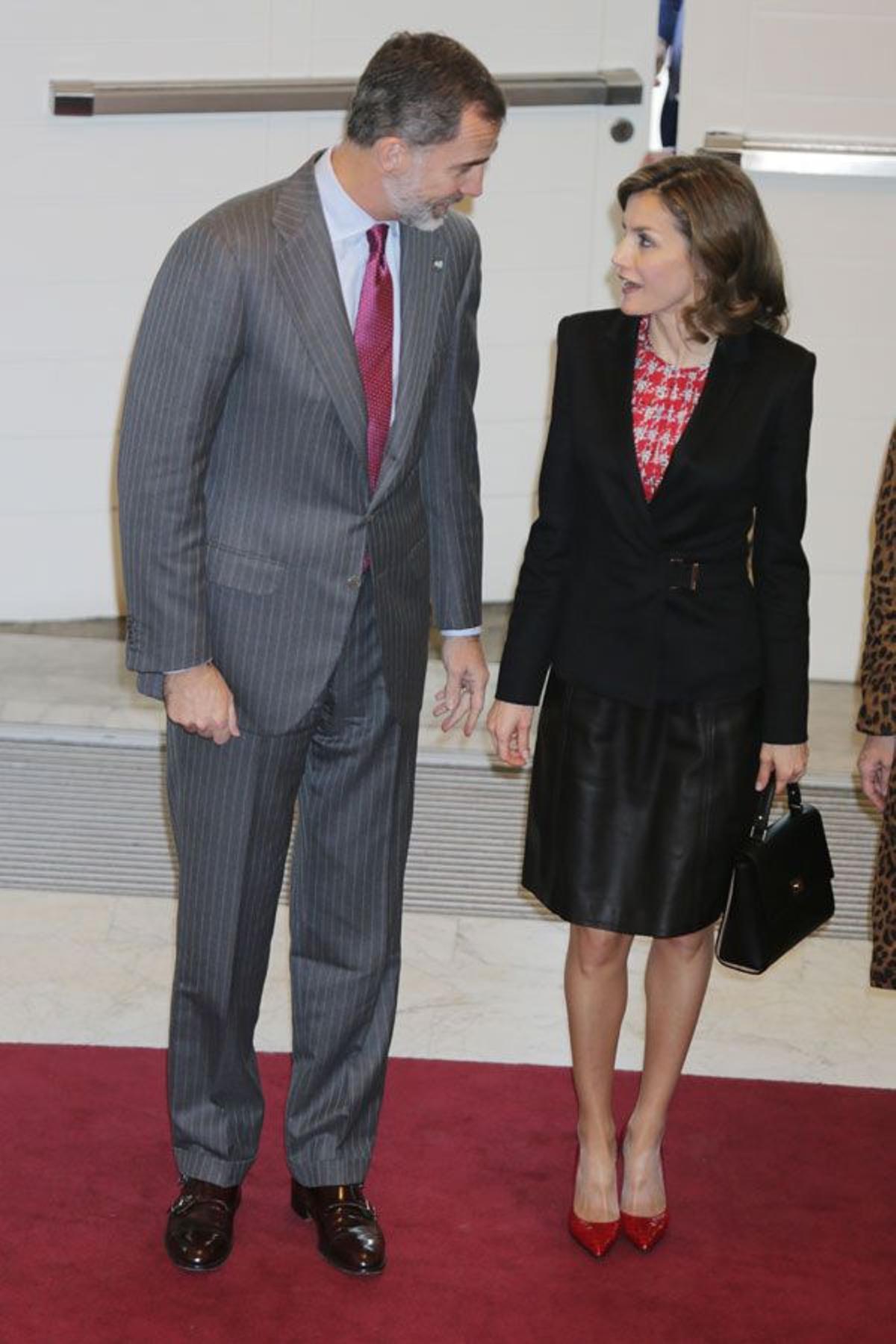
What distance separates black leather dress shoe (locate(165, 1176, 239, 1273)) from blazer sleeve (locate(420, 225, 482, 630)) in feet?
2.66

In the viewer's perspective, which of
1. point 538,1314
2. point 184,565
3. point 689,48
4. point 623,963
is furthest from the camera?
point 689,48

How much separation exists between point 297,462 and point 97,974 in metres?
1.39

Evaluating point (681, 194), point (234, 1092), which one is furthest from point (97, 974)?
point (681, 194)

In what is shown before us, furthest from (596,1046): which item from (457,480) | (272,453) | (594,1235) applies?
(272,453)

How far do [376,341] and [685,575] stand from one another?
1.63 feet

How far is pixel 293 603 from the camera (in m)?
2.44

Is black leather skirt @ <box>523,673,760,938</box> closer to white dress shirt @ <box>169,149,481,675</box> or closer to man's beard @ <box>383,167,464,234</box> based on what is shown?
white dress shirt @ <box>169,149,481,675</box>

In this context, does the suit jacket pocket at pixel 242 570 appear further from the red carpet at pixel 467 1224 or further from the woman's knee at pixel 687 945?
the red carpet at pixel 467 1224

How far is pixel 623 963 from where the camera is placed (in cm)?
273

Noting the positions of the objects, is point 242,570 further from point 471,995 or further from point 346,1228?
point 471,995

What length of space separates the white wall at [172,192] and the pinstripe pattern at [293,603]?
203cm

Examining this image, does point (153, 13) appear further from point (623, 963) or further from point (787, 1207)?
point (787, 1207)

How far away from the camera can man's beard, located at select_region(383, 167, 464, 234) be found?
2.34 metres

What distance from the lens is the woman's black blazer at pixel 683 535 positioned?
8.27ft
